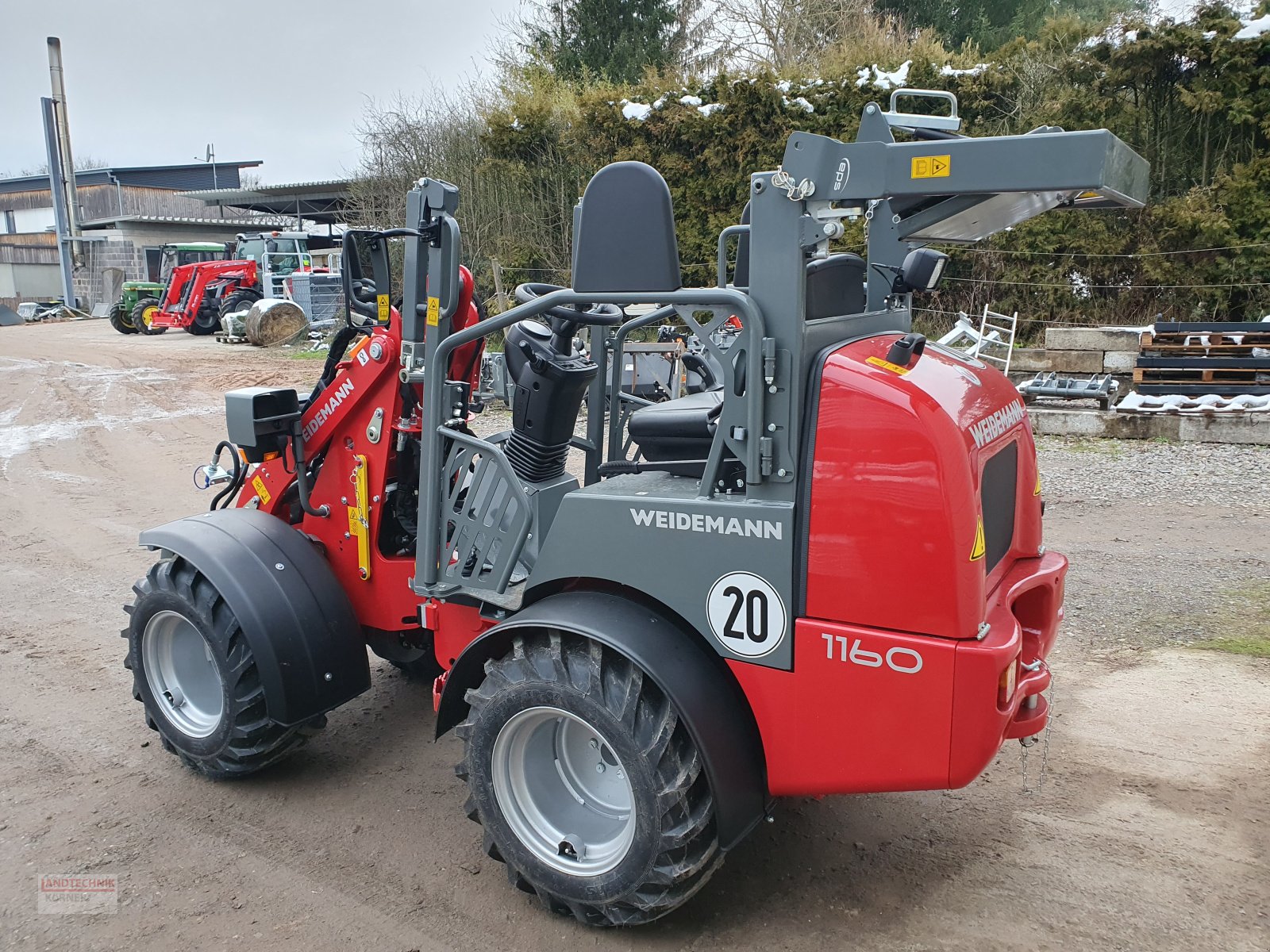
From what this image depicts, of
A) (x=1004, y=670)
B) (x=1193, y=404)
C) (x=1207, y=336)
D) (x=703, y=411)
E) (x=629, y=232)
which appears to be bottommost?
(x=1193, y=404)

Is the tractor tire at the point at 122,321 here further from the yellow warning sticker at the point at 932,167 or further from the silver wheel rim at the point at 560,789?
the yellow warning sticker at the point at 932,167

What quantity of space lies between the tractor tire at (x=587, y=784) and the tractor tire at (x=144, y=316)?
967 inches

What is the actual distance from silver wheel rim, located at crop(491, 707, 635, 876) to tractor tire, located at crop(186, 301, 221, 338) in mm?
23209

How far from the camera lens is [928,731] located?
2410 millimetres

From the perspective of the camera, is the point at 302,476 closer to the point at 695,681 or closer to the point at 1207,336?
the point at 695,681

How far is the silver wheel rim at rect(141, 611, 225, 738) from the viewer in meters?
3.84

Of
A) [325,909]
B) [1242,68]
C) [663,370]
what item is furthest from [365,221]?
[325,909]

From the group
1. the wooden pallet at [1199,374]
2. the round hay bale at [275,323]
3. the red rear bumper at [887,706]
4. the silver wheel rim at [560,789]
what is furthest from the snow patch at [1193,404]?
the round hay bale at [275,323]

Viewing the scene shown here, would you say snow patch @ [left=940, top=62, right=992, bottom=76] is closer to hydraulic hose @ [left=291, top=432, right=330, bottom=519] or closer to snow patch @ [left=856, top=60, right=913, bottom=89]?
snow patch @ [left=856, top=60, right=913, bottom=89]

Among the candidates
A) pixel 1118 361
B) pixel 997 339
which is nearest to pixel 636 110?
pixel 997 339

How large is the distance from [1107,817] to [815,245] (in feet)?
7.53

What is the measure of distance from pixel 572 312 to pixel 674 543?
0.86 meters

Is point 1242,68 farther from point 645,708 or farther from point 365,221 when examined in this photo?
point 365,221

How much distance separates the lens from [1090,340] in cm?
1076
